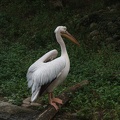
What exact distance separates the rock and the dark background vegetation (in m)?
0.29

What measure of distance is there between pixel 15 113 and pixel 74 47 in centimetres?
409

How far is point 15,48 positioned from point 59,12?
3.48 m

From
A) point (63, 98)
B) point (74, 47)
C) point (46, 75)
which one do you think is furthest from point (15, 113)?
point (74, 47)

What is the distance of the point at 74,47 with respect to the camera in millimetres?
9906

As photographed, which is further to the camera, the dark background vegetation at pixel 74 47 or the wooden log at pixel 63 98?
the dark background vegetation at pixel 74 47

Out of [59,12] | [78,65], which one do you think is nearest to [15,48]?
[78,65]

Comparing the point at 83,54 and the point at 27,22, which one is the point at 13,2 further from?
the point at 83,54

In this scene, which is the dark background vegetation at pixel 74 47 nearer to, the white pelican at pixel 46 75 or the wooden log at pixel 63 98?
the wooden log at pixel 63 98

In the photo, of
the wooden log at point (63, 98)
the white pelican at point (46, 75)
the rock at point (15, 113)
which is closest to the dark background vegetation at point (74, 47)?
the wooden log at point (63, 98)

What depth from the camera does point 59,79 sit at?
581 centimetres

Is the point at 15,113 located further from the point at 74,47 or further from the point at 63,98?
the point at 74,47

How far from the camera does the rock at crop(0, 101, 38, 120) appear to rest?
6059 millimetres

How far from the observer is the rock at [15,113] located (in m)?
6.06

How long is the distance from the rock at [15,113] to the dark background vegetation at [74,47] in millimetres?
289
